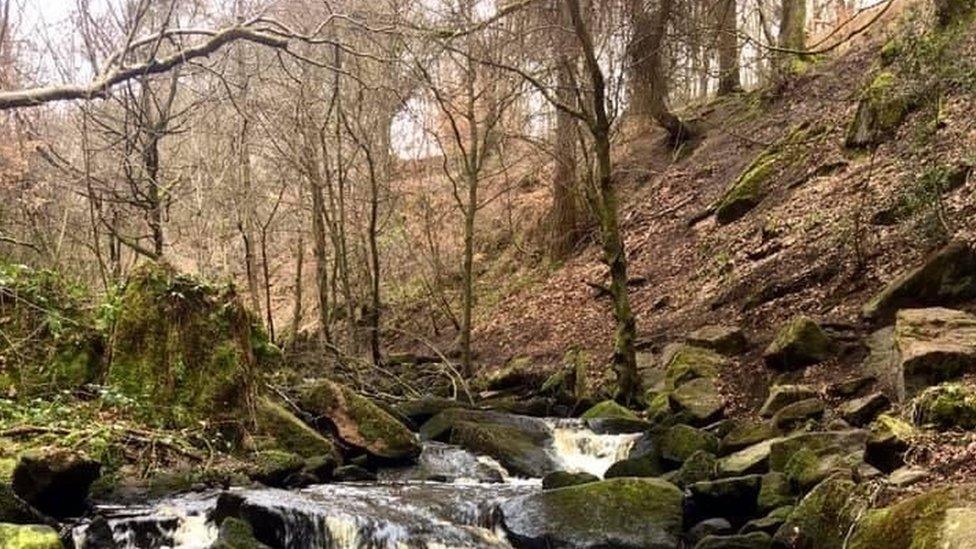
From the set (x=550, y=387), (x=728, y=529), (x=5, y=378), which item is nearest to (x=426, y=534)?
(x=728, y=529)

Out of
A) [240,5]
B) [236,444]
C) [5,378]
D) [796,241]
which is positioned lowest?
[236,444]

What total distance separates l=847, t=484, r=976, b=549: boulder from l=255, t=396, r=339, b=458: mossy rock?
6165mm

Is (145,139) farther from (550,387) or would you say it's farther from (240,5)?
(550,387)

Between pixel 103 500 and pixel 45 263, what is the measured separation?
9.62m

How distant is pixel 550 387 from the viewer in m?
13.9

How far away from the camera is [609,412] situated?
11305mm

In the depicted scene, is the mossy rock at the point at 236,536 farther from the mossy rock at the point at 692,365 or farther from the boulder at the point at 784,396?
the mossy rock at the point at 692,365

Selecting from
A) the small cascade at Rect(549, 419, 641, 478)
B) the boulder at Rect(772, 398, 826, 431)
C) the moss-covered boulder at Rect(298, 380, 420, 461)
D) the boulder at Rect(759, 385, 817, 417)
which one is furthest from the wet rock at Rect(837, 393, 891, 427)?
the moss-covered boulder at Rect(298, 380, 420, 461)

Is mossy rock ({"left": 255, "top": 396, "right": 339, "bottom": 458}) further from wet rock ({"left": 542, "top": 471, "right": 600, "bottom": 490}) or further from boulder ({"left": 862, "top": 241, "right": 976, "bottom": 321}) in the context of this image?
boulder ({"left": 862, "top": 241, "right": 976, "bottom": 321})

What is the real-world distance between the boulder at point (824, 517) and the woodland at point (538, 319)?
25mm

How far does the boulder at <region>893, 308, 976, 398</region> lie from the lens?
7.41 metres

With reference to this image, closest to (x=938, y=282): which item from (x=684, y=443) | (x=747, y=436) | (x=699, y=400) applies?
(x=747, y=436)

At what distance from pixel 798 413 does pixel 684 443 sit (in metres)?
1.17

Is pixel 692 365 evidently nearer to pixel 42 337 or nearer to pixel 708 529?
pixel 708 529
